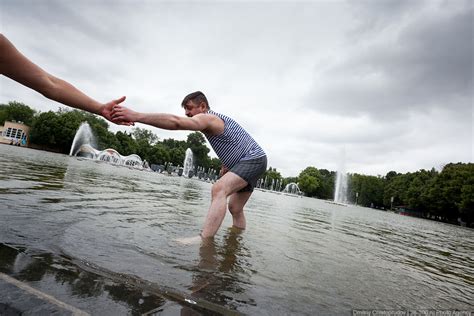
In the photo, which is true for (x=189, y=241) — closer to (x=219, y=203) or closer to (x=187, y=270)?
(x=219, y=203)

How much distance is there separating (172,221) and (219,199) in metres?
1.21

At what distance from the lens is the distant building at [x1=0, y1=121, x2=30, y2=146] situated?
208 feet

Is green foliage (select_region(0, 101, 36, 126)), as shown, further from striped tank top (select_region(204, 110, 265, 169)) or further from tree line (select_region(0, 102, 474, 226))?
striped tank top (select_region(204, 110, 265, 169))

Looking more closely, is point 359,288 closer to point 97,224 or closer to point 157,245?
point 157,245

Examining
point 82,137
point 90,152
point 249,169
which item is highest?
point 82,137

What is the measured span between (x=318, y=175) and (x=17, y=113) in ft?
321

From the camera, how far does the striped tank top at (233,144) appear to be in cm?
376

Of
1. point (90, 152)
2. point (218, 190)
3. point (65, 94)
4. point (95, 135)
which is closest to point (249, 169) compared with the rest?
point (218, 190)

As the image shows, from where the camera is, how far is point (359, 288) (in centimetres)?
243

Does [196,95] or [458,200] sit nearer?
[196,95]

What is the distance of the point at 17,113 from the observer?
74812mm

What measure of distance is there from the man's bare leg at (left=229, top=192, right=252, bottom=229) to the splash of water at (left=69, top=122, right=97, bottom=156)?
204ft

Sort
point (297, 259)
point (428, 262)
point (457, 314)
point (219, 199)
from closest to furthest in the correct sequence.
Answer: point (457, 314) → point (297, 259) → point (219, 199) → point (428, 262)

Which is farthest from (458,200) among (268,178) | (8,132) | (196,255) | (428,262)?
(8,132)
